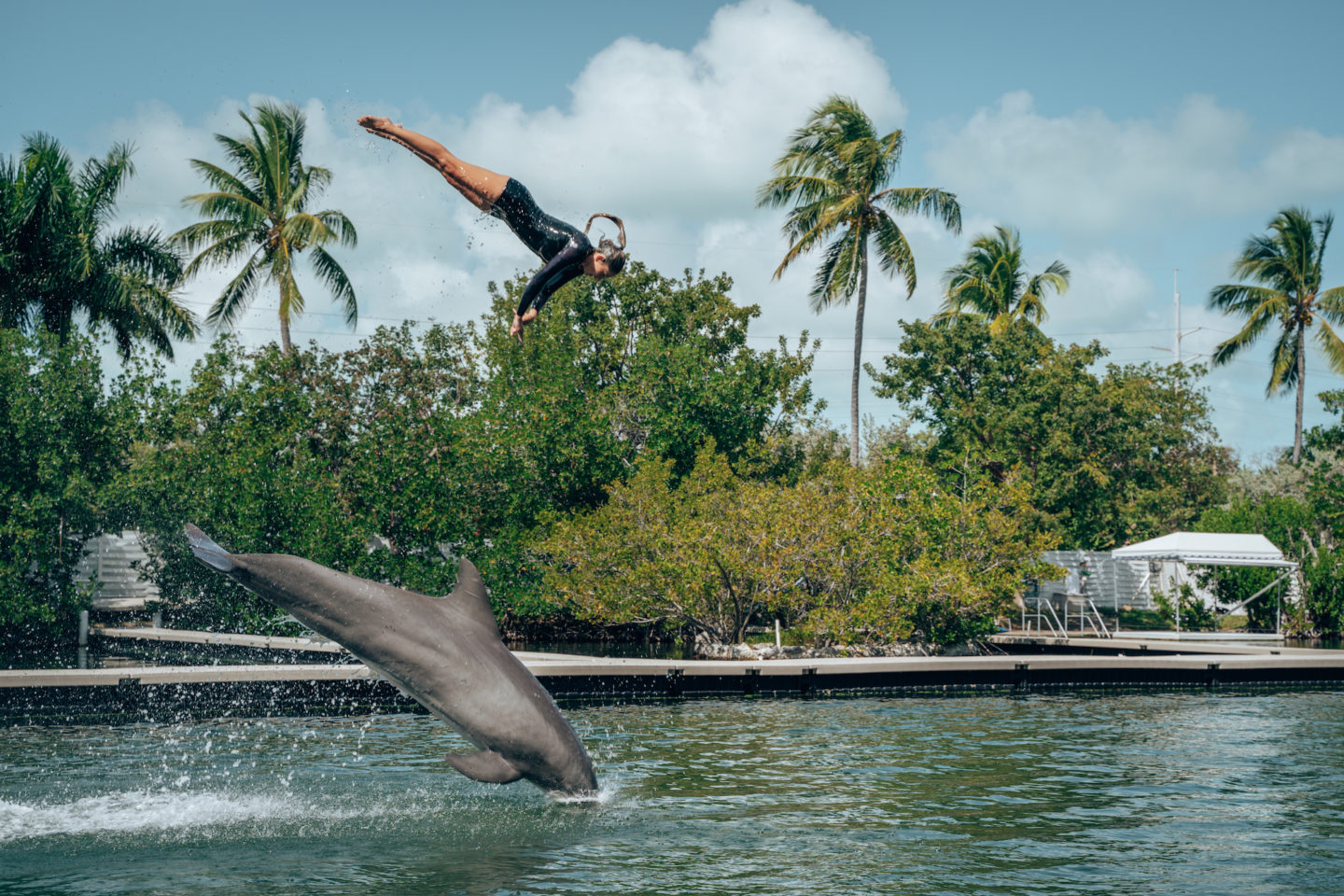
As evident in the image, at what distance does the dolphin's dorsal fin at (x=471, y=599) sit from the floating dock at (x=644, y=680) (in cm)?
772

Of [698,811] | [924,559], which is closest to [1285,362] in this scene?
[924,559]

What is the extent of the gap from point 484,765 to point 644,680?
9.51 meters

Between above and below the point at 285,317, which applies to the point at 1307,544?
below

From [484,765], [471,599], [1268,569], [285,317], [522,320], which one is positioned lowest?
[484,765]

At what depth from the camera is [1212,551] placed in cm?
2941

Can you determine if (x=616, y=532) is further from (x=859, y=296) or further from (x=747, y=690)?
(x=859, y=296)

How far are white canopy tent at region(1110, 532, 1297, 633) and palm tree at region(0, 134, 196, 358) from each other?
25842 millimetres

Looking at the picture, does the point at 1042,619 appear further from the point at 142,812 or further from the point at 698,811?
the point at 142,812

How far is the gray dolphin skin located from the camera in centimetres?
827

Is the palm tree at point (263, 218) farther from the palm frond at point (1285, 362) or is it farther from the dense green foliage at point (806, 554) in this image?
the palm frond at point (1285, 362)

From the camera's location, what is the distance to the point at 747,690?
18.8m

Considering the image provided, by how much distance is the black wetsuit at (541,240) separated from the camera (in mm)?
7883

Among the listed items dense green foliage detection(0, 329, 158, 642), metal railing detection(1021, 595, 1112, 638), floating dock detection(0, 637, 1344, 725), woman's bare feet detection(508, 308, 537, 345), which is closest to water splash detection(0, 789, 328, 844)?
woman's bare feet detection(508, 308, 537, 345)

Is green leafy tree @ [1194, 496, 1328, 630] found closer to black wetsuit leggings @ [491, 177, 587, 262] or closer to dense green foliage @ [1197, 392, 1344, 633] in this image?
Answer: dense green foliage @ [1197, 392, 1344, 633]
